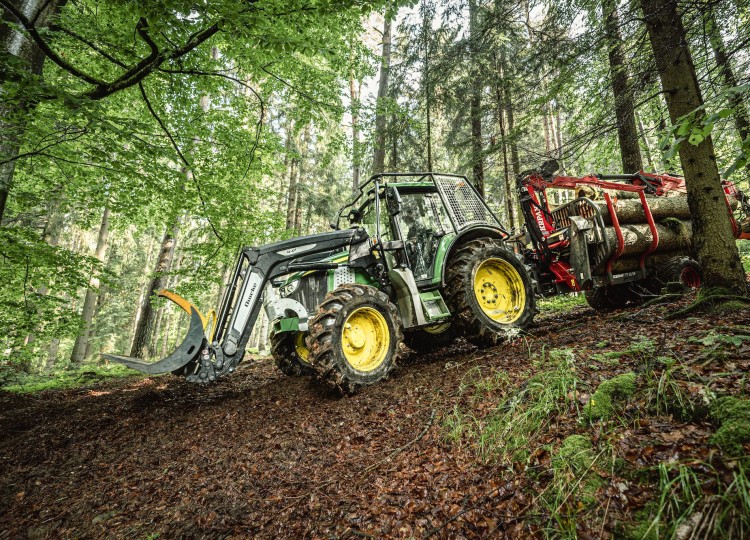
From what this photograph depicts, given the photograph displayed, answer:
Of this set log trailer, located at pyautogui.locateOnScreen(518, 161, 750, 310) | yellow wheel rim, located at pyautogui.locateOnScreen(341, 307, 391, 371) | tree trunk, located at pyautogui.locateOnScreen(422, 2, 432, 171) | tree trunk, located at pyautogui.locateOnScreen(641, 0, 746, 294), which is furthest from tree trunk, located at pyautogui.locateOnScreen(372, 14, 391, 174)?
tree trunk, located at pyautogui.locateOnScreen(641, 0, 746, 294)

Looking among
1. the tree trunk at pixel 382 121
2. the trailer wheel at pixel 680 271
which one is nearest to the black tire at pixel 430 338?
the trailer wheel at pixel 680 271

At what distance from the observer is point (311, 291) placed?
489cm

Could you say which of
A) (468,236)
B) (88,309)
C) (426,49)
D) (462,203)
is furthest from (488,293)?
(88,309)

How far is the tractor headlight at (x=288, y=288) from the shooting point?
484 cm

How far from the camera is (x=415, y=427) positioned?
9.78 ft

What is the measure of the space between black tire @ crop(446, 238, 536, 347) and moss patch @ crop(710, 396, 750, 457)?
10.5 ft

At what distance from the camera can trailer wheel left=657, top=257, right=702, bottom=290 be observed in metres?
6.05

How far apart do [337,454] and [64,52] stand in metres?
8.73

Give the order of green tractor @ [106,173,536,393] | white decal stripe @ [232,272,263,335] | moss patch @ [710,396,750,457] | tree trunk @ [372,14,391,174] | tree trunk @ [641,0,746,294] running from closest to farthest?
1. moss patch @ [710,396,750,457]
2. tree trunk @ [641,0,746,294]
3. green tractor @ [106,173,536,393]
4. white decal stripe @ [232,272,263,335]
5. tree trunk @ [372,14,391,174]

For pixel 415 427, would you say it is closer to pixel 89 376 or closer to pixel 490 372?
pixel 490 372

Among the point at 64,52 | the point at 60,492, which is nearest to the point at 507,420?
the point at 60,492

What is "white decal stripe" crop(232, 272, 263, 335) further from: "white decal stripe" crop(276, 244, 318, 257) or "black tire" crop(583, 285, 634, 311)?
"black tire" crop(583, 285, 634, 311)

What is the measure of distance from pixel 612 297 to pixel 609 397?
594cm

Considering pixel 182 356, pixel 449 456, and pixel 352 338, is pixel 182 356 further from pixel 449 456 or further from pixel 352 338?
pixel 449 456
